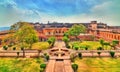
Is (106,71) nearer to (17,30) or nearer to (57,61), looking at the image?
(57,61)

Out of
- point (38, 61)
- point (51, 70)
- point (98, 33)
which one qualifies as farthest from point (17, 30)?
point (98, 33)

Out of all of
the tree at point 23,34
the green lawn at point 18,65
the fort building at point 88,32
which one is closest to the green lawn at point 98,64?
the green lawn at point 18,65

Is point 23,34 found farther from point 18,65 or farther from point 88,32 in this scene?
point 88,32

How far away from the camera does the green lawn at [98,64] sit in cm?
3306

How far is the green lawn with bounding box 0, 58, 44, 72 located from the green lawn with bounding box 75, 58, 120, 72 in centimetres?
705

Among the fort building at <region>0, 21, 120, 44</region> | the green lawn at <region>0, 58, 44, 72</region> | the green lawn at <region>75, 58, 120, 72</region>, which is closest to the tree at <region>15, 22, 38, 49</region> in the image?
the green lawn at <region>0, 58, 44, 72</region>

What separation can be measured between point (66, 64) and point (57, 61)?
3.94 metres

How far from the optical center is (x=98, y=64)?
36656mm

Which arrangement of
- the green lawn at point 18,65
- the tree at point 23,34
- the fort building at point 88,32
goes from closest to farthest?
the green lawn at point 18,65
the tree at point 23,34
the fort building at point 88,32

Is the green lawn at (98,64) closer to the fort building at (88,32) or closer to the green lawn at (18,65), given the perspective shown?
the green lawn at (18,65)

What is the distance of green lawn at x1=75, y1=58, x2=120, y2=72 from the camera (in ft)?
108

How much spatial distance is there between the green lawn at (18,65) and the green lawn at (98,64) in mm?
7047

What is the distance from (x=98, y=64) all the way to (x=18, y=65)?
42.8ft

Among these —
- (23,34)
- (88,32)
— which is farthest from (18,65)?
(88,32)
